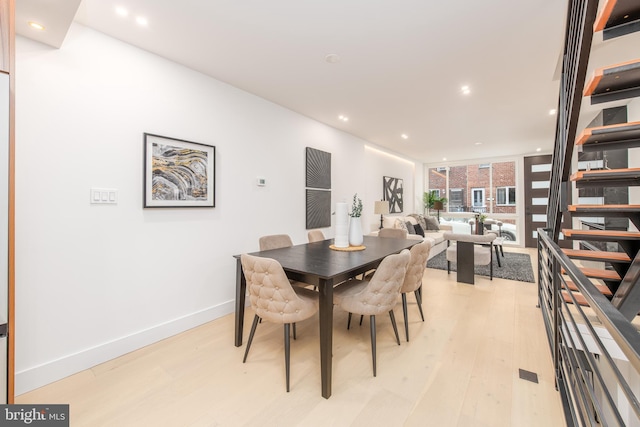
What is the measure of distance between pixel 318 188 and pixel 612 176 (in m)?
3.21

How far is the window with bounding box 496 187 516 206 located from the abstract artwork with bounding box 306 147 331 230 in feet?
18.5

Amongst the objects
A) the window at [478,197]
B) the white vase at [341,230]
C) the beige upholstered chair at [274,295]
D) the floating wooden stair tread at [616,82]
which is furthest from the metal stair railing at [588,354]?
the window at [478,197]

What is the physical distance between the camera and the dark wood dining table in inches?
69.2

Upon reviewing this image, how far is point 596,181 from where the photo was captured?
5.42ft

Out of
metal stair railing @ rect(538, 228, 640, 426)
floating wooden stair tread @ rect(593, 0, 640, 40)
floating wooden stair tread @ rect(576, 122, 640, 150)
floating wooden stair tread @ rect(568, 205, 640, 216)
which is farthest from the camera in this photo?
floating wooden stair tread @ rect(568, 205, 640, 216)

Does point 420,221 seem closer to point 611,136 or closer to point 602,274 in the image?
point 602,274

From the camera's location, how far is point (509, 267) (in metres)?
4.97

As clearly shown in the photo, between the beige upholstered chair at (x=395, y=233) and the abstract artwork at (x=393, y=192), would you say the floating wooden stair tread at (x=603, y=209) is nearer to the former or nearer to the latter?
the beige upholstered chair at (x=395, y=233)

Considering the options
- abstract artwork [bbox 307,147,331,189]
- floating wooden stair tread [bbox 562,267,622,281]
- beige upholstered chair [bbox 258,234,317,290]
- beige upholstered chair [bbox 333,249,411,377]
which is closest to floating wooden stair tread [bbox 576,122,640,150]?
floating wooden stair tread [bbox 562,267,622,281]

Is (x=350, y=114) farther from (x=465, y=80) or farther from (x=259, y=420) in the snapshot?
(x=259, y=420)

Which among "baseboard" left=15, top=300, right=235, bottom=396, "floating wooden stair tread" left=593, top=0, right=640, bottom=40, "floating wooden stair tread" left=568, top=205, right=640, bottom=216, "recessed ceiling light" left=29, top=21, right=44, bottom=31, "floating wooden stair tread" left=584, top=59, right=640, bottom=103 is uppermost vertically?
"recessed ceiling light" left=29, top=21, right=44, bottom=31

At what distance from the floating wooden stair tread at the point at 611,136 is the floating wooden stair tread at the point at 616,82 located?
180 mm

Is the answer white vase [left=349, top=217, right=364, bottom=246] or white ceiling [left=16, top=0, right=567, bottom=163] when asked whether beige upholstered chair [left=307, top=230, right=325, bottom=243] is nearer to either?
white vase [left=349, top=217, right=364, bottom=246]

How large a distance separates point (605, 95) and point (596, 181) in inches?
19.4
